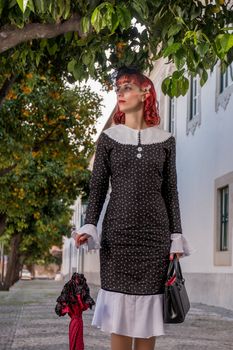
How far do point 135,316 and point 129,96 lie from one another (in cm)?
→ 111

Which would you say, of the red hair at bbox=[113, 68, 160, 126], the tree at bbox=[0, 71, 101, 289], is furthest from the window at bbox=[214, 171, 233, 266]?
the red hair at bbox=[113, 68, 160, 126]

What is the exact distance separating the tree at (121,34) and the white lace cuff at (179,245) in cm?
99

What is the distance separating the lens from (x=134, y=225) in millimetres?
3705

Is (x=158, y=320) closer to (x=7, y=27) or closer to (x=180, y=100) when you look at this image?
(x=7, y=27)

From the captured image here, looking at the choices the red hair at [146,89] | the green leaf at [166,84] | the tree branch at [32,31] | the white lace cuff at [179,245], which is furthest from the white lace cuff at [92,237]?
the tree branch at [32,31]

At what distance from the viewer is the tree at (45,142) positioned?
1490 cm

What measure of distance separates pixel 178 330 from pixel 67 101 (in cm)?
870

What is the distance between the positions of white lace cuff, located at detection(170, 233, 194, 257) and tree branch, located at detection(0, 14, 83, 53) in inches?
117

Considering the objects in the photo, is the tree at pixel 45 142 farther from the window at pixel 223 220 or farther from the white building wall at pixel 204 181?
the window at pixel 223 220

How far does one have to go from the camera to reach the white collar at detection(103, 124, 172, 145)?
12.8 ft

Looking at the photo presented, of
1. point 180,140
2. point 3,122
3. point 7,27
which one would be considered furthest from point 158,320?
point 180,140

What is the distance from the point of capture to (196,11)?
5.55m

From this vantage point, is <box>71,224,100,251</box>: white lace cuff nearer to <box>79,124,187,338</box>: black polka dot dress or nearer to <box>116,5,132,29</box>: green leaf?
<box>79,124,187,338</box>: black polka dot dress

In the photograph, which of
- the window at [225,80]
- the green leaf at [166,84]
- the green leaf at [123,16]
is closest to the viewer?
the green leaf at [123,16]
